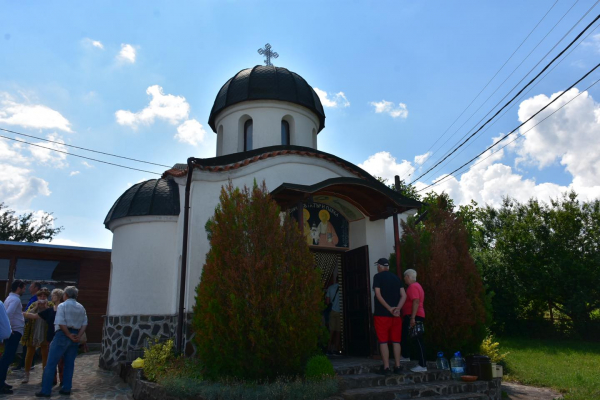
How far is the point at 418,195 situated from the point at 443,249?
20.8 metres

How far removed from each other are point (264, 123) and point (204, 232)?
427 cm

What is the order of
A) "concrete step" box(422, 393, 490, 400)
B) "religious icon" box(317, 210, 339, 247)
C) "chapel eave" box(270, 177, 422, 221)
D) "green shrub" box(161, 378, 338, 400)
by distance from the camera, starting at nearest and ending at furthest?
"green shrub" box(161, 378, 338, 400) < "concrete step" box(422, 393, 490, 400) < "chapel eave" box(270, 177, 422, 221) < "religious icon" box(317, 210, 339, 247)

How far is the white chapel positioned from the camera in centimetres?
864

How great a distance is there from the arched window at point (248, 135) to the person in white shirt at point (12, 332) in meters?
6.54

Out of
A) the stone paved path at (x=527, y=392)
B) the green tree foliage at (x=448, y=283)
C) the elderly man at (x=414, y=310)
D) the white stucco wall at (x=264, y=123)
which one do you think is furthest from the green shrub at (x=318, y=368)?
the white stucco wall at (x=264, y=123)

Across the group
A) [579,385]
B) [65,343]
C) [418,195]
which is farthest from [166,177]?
[418,195]

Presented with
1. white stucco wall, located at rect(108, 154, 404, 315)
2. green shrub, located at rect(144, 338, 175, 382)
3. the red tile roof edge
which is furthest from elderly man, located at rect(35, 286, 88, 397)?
the red tile roof edge

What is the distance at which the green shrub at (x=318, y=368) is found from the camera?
6094 millimetres

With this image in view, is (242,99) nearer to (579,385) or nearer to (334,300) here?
(334,300)

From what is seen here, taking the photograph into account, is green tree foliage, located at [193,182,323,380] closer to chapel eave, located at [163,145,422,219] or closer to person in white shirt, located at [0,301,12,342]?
chapel eave, located at [163,145,422,219]

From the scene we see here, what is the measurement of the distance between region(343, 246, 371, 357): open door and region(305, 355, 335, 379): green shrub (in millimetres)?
2466

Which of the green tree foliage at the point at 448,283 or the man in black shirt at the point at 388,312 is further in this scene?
the green tree foliage at the point at 448,283

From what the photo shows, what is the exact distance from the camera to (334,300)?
32.3ft

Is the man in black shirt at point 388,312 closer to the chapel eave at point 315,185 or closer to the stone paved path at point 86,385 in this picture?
the chapel eave at point 315,185
